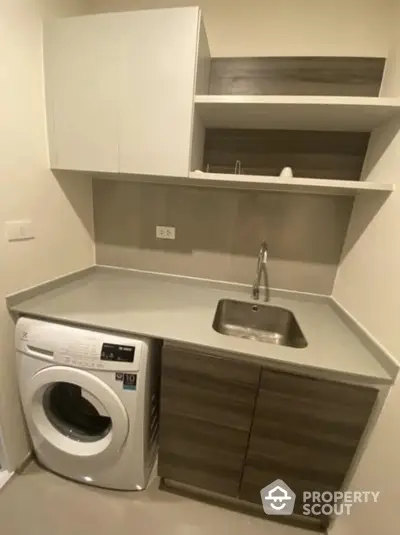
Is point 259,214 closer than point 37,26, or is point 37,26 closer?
point 37,26

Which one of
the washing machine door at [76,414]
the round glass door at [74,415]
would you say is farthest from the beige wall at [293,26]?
the round glass door at [74,415]

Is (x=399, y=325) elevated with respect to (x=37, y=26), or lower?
lower

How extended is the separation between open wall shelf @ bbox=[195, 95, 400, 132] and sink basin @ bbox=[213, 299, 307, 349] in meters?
0.97

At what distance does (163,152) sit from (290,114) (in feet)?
1.95

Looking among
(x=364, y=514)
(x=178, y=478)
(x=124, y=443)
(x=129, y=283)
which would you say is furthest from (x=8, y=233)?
(x=364, y=514)

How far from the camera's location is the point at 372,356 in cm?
111

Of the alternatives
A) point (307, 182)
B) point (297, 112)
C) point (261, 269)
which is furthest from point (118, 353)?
point (297, 112)

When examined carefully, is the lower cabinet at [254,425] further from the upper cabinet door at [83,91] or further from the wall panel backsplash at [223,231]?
the upper cabinet door at [83,91]

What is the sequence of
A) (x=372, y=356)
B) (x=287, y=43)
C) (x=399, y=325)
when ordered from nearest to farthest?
(x=399, y=325) < (x=372, y=356) < (x=287, y=43)

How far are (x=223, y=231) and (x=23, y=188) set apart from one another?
105 centimetres

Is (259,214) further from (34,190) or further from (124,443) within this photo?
(124,443)

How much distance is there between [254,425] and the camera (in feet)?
3.82

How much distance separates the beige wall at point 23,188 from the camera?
1121 millimetres

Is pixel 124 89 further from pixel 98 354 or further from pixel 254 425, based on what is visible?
pixel 254 425
